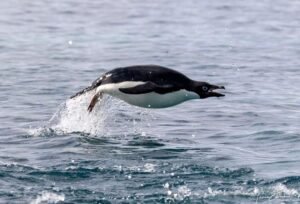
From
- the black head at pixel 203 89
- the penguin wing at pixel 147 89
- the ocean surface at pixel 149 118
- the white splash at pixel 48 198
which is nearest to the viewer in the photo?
the white splash at pixel 48 198

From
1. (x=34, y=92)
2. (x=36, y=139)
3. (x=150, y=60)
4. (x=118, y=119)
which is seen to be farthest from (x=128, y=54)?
(x=36, y=139)

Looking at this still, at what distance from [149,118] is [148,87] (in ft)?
10.6

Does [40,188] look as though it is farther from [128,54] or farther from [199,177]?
[128,54]

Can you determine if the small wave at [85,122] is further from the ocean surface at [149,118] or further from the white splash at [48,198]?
the white splash at [48,198]

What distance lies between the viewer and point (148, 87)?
47.7 feet

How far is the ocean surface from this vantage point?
12.6 meters

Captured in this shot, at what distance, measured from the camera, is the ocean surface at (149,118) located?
41.5ft

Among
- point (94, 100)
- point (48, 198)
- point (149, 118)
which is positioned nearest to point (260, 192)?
point (48, 198)

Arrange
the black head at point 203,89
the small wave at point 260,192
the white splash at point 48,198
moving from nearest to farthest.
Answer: the white splash at point 48,198 → the small wave at point 260,192 → the black head at point 203,89

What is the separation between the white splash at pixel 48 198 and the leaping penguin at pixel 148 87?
3.03m

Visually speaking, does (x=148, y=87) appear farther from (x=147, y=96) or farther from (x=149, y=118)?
(x=149, y=118)

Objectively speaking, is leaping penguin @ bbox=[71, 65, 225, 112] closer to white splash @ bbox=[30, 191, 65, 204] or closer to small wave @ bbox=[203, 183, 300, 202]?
small wave @ bbox=[203, 183, 300, 202]

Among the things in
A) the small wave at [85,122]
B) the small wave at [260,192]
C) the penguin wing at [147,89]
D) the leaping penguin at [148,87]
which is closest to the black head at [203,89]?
the leaping penguin at [148,87]

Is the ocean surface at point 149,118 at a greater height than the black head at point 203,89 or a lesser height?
lesser
